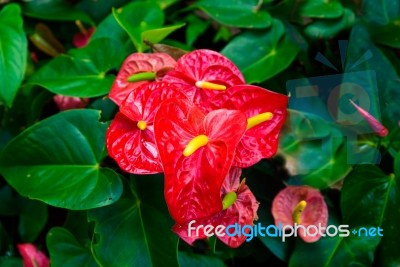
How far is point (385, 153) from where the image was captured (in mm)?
715

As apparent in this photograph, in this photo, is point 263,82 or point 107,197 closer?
point 107,197

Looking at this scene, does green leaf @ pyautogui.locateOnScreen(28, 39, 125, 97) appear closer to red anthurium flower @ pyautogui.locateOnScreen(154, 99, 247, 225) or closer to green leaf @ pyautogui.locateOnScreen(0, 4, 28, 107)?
green leaf @ pyautogui.locateOnScreen(0, 4, 28, 107)

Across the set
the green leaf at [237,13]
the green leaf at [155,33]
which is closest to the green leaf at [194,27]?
the green leaf at [237,13]

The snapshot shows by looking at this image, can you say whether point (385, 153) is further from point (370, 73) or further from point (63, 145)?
point (63, 145)

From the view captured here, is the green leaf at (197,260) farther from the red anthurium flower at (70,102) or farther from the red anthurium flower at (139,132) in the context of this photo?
the red anthurium flower at (70,102)

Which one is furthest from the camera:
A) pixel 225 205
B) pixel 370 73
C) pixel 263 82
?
pixel 263 82

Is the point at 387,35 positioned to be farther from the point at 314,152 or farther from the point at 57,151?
the point at 57,151

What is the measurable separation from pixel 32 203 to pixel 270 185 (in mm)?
411

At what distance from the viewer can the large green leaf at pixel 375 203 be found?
2.15ft

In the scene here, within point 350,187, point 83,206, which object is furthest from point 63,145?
point 350,187

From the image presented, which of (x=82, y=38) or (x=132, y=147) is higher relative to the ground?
(x=132, y=147)

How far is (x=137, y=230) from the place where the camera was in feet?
2.11

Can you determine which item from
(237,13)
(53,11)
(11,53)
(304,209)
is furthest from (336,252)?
(53,11)

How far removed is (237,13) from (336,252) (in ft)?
1.36
